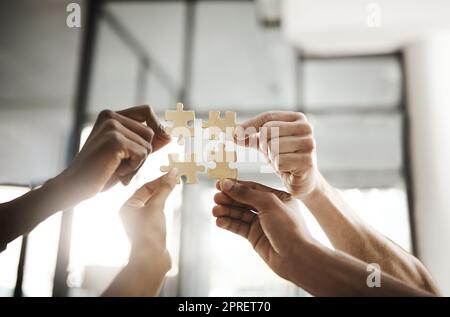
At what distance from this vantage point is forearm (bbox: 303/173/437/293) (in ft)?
3.13

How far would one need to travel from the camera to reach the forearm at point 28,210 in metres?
0.83

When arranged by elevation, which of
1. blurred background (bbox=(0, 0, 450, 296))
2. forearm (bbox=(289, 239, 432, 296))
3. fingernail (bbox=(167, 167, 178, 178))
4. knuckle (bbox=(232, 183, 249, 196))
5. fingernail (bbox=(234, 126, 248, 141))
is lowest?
forearm (bbox=(289, 239, 432, 296))

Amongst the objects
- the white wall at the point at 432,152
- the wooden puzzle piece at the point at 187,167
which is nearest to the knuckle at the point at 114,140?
the wooden puzzle piece at the point at 187,167

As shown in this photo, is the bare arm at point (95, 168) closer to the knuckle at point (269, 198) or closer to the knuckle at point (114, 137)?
the knuckle at point (114, 137)

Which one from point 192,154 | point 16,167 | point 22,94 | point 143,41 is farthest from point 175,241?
point 192,154

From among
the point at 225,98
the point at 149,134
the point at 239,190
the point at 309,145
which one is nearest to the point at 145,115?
the point at 149,134

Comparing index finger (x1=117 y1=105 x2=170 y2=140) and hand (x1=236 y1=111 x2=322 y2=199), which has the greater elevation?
index finger (x1=117 y1=105 x2=170 y2=140)

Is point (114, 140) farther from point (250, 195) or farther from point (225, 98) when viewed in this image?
point (225, 98)

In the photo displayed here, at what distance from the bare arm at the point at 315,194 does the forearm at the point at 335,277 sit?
0.18 meters

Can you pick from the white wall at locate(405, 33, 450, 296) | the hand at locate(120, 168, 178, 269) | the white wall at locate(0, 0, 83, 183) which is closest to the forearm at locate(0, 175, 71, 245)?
the hand at locate(120, 168, 178, 269)

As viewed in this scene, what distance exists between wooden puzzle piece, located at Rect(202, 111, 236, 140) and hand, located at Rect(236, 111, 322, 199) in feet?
0.07

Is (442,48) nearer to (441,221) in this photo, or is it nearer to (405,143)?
(405,143)

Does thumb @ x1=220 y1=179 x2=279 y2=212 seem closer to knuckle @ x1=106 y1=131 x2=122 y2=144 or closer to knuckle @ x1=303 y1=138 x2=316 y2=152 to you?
knuckle @ x1=303 y1=138 x2=316 y2=152

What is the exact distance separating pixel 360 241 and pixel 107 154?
0.67 metres
